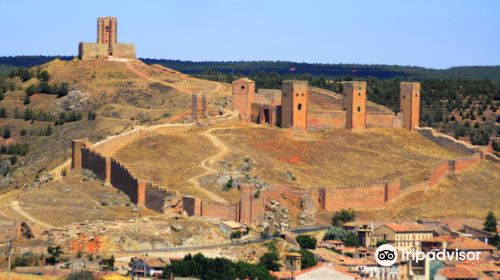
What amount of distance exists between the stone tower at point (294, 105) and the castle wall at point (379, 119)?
5.13 m

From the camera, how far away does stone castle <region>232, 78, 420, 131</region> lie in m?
114

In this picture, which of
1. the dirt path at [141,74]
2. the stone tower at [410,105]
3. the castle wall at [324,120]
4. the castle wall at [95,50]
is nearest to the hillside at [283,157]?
the castle wall at [324,120]

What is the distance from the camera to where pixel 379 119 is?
11750 centimetres

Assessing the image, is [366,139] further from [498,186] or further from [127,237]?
[127,237]

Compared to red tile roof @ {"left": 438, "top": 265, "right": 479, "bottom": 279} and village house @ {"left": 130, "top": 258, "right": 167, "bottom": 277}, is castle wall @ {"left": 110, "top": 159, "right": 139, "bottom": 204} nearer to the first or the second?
village house @ {"left": 130, "top": 258, "right": 167, "bottom": 277}

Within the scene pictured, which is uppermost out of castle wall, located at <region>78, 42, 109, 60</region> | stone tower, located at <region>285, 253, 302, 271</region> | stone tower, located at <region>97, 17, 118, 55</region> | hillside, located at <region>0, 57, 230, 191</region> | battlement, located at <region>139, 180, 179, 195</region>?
stone tower, located at <region>97, 17, 118, 55</region>

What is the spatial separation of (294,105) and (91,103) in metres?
22.1

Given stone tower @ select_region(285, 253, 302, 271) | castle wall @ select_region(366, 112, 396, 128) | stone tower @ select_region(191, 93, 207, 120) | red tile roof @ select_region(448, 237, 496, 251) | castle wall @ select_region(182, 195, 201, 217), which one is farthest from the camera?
castle wall @ select_region(366, 112, 396, 128)

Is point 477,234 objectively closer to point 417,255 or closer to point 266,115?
point 417,255

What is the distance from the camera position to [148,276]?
81.4 meters

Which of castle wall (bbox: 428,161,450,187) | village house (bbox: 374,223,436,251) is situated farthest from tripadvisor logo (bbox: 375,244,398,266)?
castle wall (bbox: 428,161,450,187)

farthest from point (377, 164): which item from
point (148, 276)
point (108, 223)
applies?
point (148, 276)

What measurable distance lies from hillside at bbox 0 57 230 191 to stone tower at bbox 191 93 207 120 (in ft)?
9.43

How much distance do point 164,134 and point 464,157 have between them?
17.9 metres
